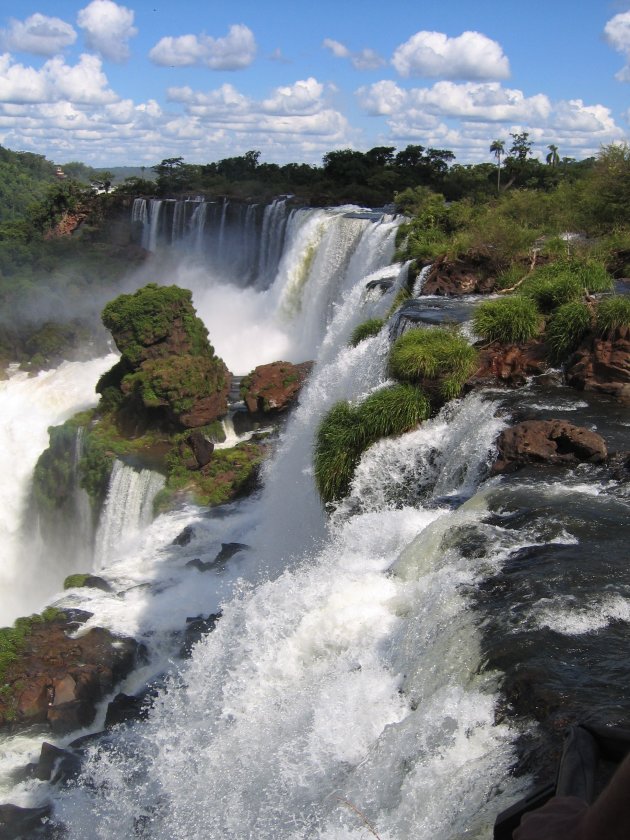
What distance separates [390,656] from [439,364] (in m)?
5.37

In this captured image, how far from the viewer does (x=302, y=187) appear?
37.7 meters

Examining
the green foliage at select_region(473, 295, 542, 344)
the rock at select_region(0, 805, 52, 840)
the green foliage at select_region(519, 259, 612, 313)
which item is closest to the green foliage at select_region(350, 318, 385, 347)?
the green foliage at select_region(519, 259, 612, 313)

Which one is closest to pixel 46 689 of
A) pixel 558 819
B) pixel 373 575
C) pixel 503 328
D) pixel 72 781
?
pixel 72 781

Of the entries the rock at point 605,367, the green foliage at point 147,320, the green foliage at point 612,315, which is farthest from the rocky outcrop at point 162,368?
the green foliage at point 612,315

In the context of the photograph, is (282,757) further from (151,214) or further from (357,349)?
(151,214)

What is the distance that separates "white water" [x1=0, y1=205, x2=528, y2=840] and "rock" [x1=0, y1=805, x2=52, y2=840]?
7.1 inches

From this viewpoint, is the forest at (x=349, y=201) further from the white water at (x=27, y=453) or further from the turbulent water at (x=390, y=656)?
the turbulent water at (x=390, y=656)

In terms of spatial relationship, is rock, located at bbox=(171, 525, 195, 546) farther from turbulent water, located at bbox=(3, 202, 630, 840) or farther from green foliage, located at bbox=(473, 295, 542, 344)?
green foliage, located at bbox=(473, 295, 542, 344)

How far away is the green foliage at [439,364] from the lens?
411 inches

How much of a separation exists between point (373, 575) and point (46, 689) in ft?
17.7

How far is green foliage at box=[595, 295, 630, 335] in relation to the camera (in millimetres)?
10305

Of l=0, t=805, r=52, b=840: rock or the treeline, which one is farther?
the treeline

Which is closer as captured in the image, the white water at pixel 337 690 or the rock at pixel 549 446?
the white water at pixel 337 690

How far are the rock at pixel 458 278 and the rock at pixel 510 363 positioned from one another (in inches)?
134
